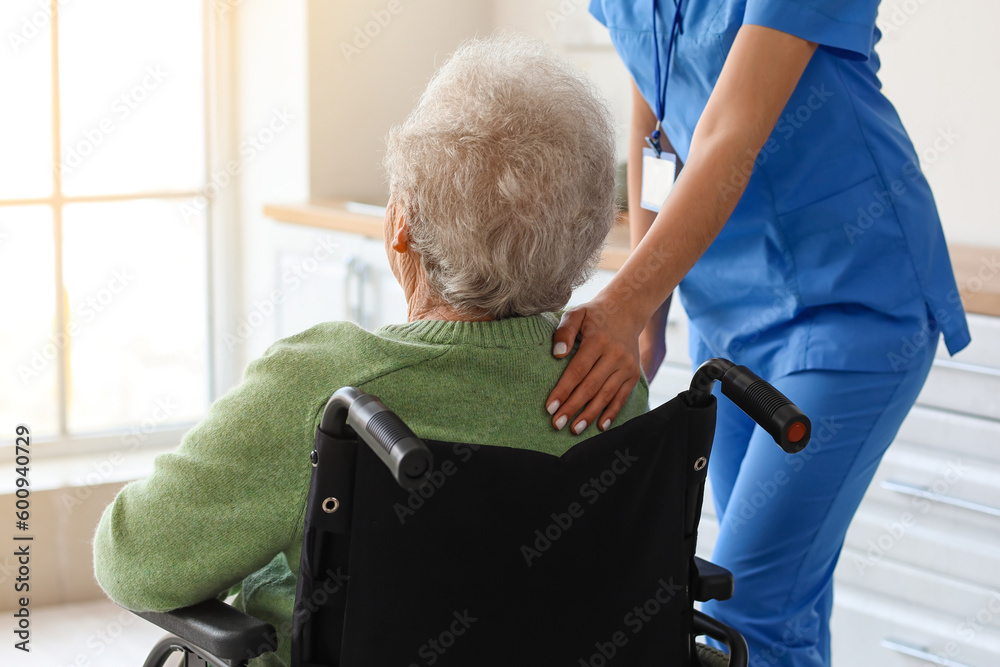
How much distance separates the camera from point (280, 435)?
908 mm

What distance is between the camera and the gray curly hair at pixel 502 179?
3.17 feet

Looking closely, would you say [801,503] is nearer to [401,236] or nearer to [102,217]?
[401,236]

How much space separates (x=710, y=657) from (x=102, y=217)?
8.49 ft

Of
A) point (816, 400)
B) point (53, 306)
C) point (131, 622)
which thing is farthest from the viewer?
point (53, 306)

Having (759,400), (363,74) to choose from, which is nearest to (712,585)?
(759,400)

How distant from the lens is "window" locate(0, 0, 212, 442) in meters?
2.94

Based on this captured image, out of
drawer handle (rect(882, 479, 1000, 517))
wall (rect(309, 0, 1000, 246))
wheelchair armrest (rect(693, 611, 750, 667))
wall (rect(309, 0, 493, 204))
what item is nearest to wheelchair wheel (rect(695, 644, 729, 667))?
wheelchair armrest (rect(693, 611, 750, 667))

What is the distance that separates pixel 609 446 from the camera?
93cm

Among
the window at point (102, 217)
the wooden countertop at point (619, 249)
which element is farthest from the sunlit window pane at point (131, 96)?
the wooden countertop at point (619, 249)

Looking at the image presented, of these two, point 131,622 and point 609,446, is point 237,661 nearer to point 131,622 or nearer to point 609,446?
point 609,446

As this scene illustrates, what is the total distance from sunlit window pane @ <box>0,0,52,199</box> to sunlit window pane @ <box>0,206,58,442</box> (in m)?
0.09

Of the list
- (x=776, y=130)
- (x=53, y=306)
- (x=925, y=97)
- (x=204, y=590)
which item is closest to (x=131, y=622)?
(x=53, y=306)

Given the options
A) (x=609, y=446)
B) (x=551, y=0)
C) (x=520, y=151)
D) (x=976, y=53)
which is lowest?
(x=609, y=446)

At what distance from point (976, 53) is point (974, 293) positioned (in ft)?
2.56
